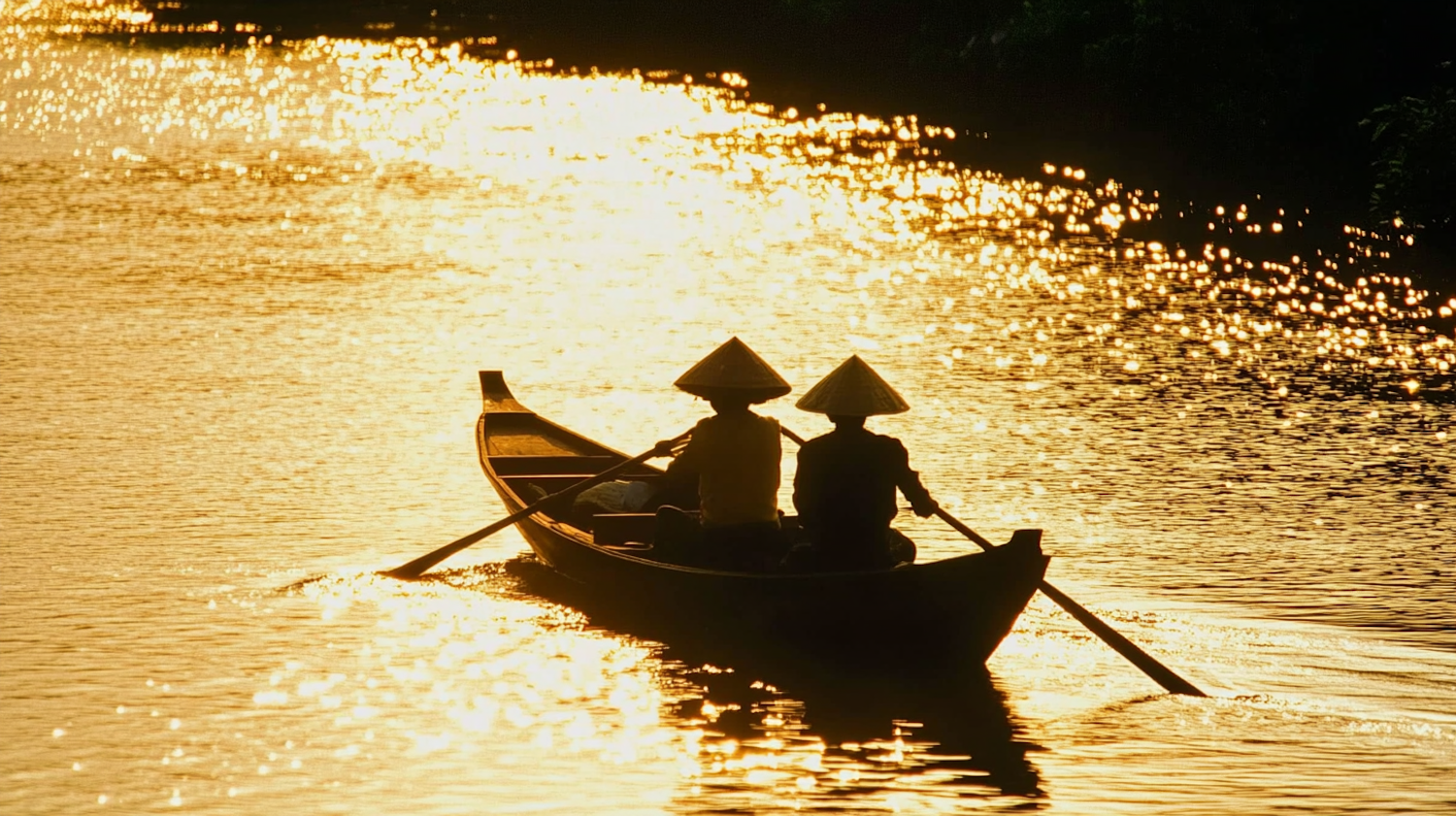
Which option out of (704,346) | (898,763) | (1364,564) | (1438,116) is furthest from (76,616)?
(1438,116)

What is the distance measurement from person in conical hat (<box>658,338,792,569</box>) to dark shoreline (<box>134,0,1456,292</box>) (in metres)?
17.2

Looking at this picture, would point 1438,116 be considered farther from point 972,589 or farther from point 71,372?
point 972,589

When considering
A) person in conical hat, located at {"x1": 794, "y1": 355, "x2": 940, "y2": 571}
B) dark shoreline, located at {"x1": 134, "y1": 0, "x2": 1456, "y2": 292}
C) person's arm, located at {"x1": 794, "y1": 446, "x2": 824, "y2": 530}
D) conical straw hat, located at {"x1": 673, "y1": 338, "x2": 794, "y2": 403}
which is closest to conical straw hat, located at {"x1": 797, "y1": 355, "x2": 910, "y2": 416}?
person in conical hat, located at {"x1": 794, "y1": 355, "x2": 940, "y2": 571}

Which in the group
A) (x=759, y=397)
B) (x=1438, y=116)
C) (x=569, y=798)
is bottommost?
(x=569, y=798)

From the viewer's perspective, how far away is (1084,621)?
1332 centimetres

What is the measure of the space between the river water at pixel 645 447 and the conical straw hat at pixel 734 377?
165cm

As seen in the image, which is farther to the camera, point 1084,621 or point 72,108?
point 72,108

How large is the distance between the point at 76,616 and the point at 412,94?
44647mm

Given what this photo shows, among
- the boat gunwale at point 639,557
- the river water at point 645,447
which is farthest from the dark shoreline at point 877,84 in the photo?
the boat gunwale at point 639,557

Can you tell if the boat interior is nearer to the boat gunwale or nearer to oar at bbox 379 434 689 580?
the boat gunwale

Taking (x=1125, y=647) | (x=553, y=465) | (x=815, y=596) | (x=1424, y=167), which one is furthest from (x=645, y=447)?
(x=1424, y=167)

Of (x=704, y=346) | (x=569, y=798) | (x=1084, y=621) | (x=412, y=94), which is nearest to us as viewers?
(x=569, y=798)

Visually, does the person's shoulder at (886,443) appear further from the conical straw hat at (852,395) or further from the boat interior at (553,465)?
the boat interior at (553,465)

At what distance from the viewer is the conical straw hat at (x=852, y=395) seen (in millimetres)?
12891
